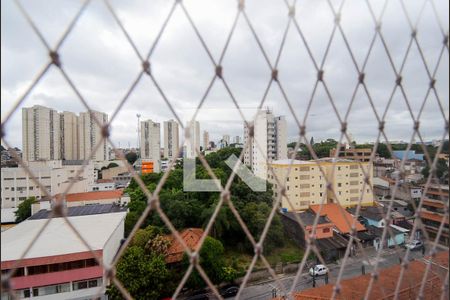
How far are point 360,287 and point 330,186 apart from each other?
1906 millimetres

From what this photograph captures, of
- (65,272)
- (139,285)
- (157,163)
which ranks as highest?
(157,163)

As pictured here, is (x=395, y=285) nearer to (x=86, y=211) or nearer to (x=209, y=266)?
(x=209, y=266)

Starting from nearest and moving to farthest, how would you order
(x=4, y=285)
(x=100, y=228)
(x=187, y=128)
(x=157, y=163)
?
(x=4, y=285) < (x=187, y=128) < (x=100, y=228) < (x=157, y=163)

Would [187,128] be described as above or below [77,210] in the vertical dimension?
above

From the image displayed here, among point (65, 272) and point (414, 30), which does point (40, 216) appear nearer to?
point (65, 272)

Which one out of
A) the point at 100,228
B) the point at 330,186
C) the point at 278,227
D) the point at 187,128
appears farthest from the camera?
the point at 278,227

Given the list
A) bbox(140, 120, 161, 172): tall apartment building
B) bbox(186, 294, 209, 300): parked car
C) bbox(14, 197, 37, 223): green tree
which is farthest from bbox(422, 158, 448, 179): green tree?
bbox(140, 120, 161, 172): tall apartment building

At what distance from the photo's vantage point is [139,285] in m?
3.43

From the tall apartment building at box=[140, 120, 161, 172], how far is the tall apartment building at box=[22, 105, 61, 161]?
9.49ft

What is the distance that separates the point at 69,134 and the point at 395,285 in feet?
24.1

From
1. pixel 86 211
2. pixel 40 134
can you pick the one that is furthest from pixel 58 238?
pixel 40 134

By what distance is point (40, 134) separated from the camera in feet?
21.6

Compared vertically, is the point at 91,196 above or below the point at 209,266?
above

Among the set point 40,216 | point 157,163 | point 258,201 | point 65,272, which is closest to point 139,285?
point 65,272
